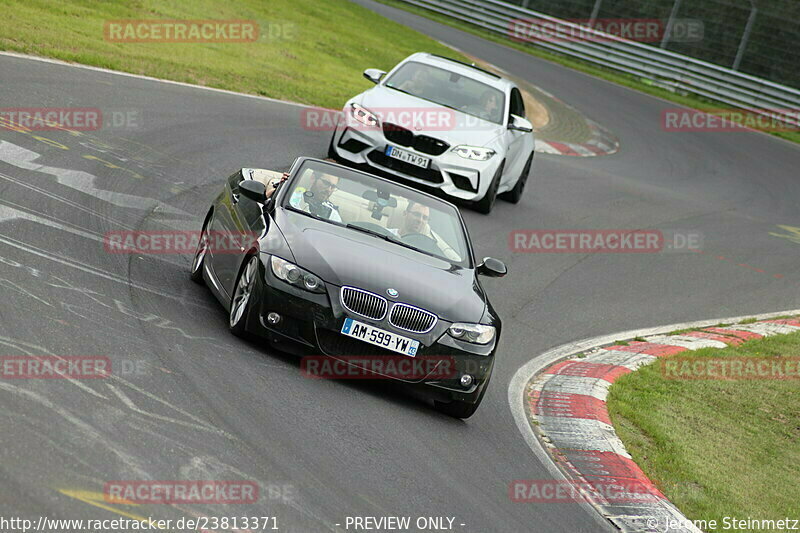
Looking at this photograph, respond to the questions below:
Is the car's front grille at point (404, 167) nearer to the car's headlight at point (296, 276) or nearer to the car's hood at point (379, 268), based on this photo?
the car's hood at point (379, 268)

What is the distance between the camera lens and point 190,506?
4.88 meters

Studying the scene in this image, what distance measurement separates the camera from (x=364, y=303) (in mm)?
7211

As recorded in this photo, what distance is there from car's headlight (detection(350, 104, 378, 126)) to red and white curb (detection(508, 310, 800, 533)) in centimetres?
464

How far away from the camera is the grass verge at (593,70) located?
35.0m

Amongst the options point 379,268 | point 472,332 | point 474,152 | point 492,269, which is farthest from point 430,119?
point 472,332

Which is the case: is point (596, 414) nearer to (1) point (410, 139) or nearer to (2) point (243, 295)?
(2) point (243, 295)

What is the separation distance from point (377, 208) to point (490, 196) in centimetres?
664

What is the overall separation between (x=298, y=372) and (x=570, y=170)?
1419 cm

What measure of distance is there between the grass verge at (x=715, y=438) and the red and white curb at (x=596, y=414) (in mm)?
159

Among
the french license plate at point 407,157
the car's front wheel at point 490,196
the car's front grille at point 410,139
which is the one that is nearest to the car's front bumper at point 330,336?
the french license plate at point 407,157

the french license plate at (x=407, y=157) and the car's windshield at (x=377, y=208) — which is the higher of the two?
the car's windshield at (x=377, y=208)

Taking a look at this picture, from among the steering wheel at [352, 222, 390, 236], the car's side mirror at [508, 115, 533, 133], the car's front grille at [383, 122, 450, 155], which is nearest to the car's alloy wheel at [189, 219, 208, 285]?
the steering wheel at [352, 222, 390, 236]

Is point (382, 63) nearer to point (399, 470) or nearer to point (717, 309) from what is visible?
point (717, 309)

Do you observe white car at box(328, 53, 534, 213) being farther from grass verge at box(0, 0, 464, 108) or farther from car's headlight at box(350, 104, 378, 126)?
grass verge at box(0, 0, 464, 108)
